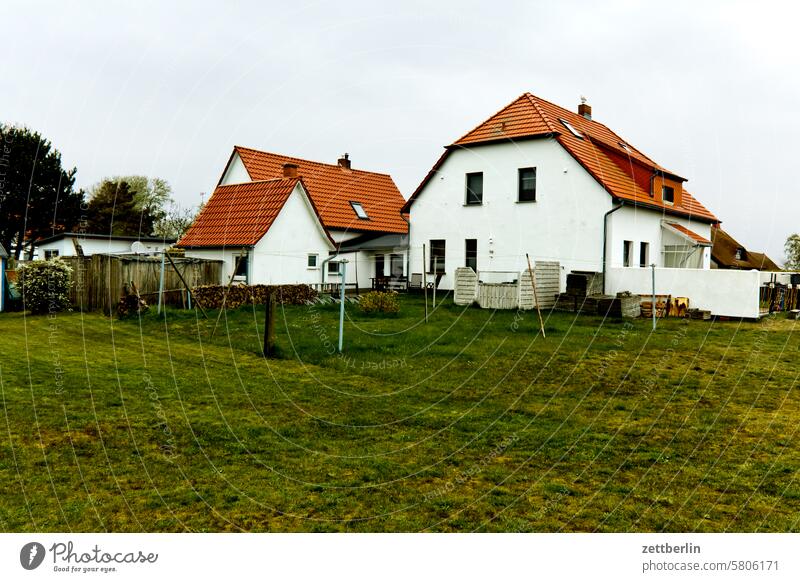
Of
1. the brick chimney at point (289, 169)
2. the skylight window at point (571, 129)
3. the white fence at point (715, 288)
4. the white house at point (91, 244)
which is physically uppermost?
the skylight window at point (571, 129)

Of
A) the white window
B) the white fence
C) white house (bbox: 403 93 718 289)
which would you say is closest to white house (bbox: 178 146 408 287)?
white house (bbox: 403 93 718 289)

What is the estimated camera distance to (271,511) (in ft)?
17.9

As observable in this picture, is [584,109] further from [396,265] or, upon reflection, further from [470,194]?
[396,265]

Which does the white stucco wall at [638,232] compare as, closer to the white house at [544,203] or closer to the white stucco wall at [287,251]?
the white house at [544,203]

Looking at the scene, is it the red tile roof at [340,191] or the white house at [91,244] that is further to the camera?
the white house at [91,244]

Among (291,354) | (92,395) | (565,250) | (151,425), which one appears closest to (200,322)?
(291,354)

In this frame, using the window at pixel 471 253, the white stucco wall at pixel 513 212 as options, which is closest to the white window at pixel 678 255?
the white stucco wall at pixel 513 212

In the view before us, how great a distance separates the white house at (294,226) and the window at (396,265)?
52 millimetres

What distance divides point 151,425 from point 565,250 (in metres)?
21.4

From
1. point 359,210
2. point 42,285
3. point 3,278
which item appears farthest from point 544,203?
point 3,278

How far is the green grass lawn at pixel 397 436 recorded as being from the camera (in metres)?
5.46

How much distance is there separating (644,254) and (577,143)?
586 centimetres

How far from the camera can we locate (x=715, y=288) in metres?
21.6

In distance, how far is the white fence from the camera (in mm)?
20891
